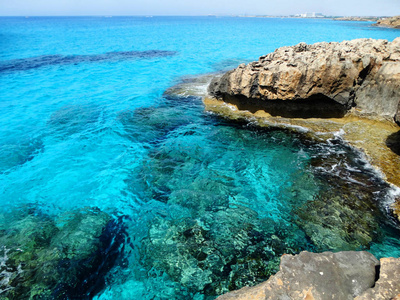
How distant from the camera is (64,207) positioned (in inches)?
296

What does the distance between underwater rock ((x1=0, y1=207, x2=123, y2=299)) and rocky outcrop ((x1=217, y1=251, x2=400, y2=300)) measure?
11.7 feet

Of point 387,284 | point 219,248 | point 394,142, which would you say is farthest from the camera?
point 394,142

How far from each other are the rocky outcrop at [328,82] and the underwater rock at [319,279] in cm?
853

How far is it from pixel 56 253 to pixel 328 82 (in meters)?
11.5

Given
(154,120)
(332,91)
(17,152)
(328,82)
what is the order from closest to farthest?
1. (17,152)
2. (328,82)
3. (332,91)
4. (154,120)

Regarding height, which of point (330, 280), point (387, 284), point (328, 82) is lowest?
point (330, 280)

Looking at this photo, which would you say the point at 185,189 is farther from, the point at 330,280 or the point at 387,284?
the point at 387,284

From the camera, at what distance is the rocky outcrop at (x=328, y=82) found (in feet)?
34.4

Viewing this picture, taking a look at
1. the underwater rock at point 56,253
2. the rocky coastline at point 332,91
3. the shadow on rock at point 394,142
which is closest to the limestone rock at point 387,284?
the underwater rock at point 56,253

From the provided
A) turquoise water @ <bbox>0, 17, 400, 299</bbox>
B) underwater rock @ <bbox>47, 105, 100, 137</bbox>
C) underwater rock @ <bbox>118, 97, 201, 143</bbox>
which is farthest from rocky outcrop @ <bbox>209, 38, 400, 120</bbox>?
underwater rock @ <bbox>47, 105, 100, 137</bbox>

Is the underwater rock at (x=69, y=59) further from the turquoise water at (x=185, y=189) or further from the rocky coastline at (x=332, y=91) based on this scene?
the rocky coastline at (x=332, y=91)

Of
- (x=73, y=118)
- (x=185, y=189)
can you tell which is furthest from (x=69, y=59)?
(x=185, y=189)

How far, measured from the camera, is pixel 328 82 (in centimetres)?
1055

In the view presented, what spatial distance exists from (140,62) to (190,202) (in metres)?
24.6
